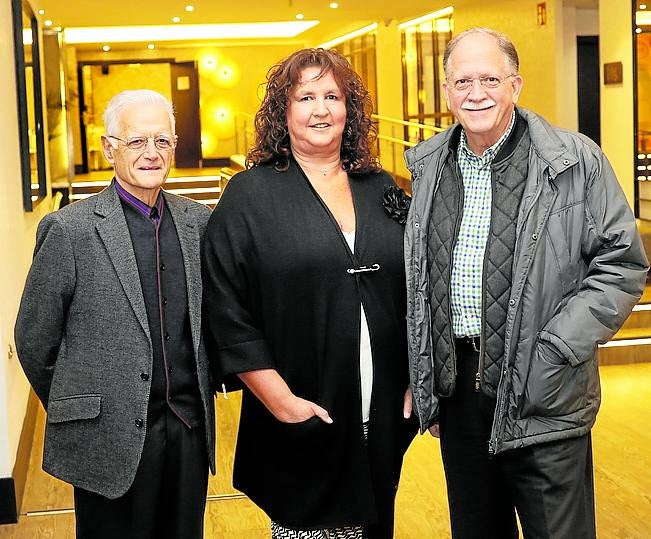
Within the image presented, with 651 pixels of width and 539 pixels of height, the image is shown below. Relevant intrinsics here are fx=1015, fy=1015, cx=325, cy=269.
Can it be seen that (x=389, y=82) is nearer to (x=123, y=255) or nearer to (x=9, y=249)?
(x=9, y=249)

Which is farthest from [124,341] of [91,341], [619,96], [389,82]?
[389,82]

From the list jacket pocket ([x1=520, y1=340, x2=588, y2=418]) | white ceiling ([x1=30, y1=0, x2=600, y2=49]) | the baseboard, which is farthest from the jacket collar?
white ceiling ([x1=30, y1=0, x2=600, y2=49])

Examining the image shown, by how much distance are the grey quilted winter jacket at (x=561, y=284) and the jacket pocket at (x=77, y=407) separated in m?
1.12

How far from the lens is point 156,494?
2.88m

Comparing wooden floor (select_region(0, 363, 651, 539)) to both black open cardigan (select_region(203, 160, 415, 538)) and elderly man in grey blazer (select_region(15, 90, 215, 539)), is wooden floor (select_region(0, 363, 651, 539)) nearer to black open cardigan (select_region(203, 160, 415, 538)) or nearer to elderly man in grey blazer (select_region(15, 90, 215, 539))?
black open cardigan (select_region(203, 160, 415, 538))

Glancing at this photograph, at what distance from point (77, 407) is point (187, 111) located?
23.1m

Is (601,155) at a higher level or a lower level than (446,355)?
higher

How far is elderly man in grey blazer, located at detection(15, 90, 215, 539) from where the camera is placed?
2.77 metres

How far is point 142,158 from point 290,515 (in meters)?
1.19

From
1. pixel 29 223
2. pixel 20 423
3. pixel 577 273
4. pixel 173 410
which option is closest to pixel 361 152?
pixel 577 273

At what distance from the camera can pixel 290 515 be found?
3.13 meters

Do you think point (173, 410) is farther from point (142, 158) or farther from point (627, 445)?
point (627, 445)

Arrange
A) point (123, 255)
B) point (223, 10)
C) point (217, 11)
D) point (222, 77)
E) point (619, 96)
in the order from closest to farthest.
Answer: point (123, 255), point (619, 96), point (223, 10), point (217, 11), point (222, 77)

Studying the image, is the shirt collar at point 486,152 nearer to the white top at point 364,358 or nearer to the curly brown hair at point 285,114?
the curly brown hair at point 285,114
